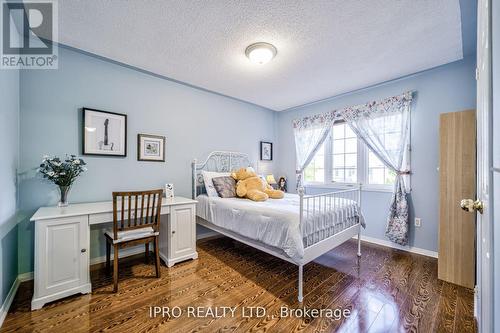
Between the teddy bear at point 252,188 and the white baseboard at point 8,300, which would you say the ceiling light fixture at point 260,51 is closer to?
the teddy bear at point 252,188

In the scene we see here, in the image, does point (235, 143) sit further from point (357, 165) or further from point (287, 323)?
point (287, 323)

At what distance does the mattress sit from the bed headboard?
0.55 meters

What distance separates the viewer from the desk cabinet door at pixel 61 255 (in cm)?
172

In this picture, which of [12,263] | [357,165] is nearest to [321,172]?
[357,165]

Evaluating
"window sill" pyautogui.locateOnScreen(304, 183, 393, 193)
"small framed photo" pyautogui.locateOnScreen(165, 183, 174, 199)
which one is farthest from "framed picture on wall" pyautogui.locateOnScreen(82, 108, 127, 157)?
"window sill" pyautogui.locateOnScreen(304, 183, 393, 193)

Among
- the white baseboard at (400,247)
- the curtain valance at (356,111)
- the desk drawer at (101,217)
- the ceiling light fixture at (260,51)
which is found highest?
the ceiling light fixture at (260,51)

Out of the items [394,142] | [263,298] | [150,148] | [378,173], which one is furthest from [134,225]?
[394,142]

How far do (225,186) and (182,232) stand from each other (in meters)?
0.91

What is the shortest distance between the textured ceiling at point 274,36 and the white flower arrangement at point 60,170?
1.27 metres

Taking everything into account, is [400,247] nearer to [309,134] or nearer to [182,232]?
[309,134]

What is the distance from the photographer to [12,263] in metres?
1.90

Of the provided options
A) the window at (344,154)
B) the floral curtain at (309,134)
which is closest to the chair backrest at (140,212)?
the floral curtain at (309,134)

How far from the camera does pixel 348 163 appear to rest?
3604mm

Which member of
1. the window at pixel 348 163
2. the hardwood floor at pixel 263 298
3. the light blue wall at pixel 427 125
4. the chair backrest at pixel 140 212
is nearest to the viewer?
the hardwood floor at pixel 263 298
